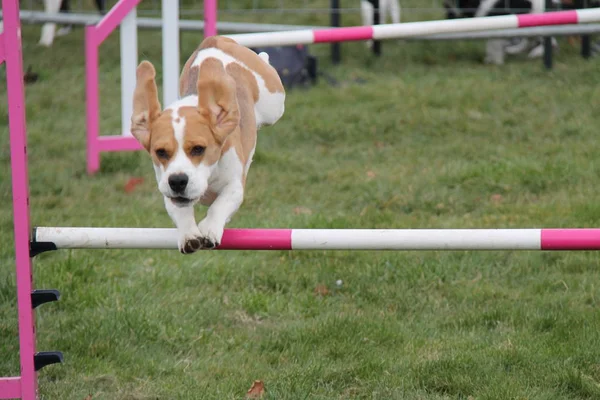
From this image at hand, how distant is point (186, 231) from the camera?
3.02 metres

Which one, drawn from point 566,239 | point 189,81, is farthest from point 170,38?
point 566,239

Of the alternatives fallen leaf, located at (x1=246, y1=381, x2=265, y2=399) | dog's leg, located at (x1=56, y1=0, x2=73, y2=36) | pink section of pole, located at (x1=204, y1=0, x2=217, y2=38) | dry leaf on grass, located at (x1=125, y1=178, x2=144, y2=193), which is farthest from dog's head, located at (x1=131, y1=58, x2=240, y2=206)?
dog's leg, located at (x1=56, y1=0, x2=73, y2=36)

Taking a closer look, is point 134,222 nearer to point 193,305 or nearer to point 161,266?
point 161,266

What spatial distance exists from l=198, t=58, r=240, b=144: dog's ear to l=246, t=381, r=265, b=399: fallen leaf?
996 millimetres

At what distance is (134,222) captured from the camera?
540cm

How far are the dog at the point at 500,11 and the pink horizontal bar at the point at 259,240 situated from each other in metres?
6.33

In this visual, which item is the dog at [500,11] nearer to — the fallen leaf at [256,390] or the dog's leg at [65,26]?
the dog's leg at [65,26]

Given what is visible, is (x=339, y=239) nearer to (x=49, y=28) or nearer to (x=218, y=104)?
(x=218, y=104)

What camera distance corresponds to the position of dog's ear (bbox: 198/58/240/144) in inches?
116

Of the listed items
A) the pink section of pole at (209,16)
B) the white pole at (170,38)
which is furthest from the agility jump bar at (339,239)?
the white pole at (170,38)

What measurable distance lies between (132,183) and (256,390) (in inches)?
114

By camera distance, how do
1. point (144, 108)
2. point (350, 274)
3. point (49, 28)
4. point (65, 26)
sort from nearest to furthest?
point (144, 108)
point (350, 274)
point (49, 28)
point (65, 26)

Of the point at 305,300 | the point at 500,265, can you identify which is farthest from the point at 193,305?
the point at 500,265

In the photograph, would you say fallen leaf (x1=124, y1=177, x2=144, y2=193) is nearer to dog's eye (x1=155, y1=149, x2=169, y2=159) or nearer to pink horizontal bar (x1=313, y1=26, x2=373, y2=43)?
pink horizontal bar (x1=313, y1=26, x2=373, y2=43)
